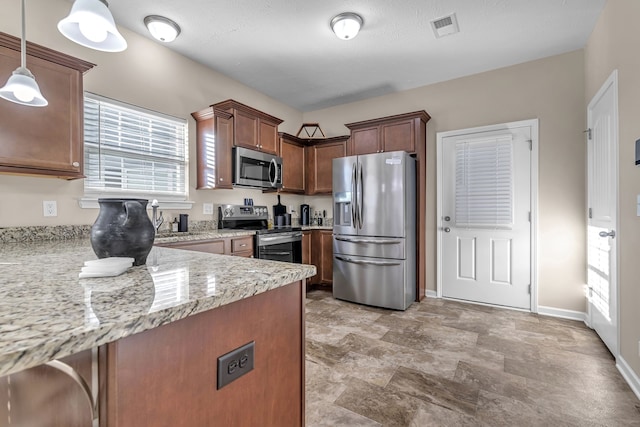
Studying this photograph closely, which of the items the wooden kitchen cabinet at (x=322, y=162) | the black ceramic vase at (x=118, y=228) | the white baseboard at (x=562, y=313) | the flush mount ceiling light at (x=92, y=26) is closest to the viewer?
the black ceramic vase at (x=118, y=228)

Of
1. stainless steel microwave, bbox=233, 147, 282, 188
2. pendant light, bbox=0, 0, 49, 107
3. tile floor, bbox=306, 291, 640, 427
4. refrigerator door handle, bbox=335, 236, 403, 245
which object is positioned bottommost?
tile floor, bbox=306, 291, 640, 427

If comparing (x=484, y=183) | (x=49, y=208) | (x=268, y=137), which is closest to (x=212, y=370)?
(x=49, y=208)

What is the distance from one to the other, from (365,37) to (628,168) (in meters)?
2.30

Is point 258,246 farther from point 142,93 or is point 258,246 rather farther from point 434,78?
point 434,78

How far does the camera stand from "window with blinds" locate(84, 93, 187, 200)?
2.60 metres

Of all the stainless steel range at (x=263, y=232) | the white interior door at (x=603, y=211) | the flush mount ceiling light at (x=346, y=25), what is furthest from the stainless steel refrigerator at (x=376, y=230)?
the white interior door at (x=603, y=211)

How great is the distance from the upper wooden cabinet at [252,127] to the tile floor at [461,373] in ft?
6.94

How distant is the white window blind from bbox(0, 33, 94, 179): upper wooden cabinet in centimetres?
373

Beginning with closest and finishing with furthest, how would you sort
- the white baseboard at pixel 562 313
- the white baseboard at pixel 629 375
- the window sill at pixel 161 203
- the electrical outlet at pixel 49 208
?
the white baseboard at pixel 629 375 → the electrical outlet at pixel 49 208 → the window sill at pixel 161 203 → the white baseboard at pixel 562 313

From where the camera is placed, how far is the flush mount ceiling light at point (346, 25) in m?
2.58

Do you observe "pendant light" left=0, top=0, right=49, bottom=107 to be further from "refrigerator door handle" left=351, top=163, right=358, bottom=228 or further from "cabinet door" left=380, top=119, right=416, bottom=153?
"cabinet door" left=380, top=119, right=416, bottom=153

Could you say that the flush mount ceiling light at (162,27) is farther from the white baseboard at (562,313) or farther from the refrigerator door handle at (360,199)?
the white baseboard at (562,313)

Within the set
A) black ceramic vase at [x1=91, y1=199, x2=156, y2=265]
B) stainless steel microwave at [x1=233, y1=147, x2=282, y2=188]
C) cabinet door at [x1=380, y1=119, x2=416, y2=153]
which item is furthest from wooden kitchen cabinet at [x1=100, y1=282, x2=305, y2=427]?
cabinet door at [x1=380, y1=119, x2=416, y2=153]

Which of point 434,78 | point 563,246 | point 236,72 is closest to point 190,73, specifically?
point 236,72
